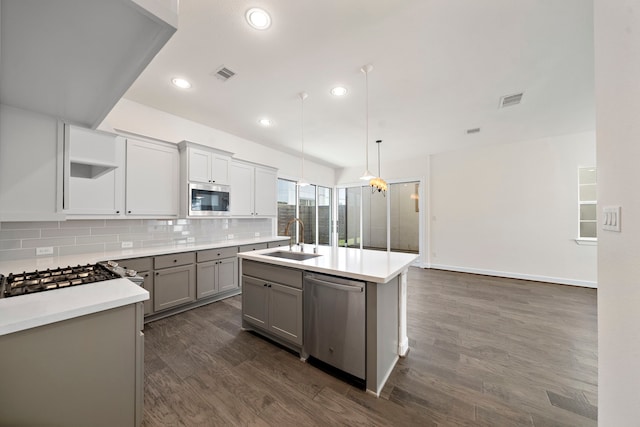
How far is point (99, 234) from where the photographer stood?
2867 millimetres

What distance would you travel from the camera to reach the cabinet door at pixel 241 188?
3.97 m

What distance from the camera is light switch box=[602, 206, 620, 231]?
3.53 feet

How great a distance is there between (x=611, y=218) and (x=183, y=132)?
15.0 ft

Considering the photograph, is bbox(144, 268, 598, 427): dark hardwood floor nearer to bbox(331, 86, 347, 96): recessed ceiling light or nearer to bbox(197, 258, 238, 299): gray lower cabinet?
bbox(197, 258, 238, 299): gray lower cabinet

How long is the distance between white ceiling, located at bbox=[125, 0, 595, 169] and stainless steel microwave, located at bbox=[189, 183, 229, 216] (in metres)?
1.11

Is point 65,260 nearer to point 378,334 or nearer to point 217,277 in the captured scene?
point 217,277

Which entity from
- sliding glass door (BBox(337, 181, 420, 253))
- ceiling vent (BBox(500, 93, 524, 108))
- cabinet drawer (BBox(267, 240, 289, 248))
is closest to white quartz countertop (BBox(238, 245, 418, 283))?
cabinet drawer (BBox(267, 240, 289, 248))

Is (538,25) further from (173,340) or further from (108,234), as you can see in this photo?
(108,234)

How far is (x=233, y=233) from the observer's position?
433 centimetres

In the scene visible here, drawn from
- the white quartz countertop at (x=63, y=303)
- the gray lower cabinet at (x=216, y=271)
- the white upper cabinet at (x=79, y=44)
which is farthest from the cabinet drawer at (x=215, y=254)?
the white upper cabinet at (x=79, y=44)

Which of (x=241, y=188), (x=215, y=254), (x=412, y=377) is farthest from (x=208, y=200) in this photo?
(x=412, y=377)

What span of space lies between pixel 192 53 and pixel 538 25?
2.98 m

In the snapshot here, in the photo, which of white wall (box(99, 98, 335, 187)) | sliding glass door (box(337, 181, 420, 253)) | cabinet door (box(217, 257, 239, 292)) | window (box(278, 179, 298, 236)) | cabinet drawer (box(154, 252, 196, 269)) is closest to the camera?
cabinet drawer (box(154, 252, 196, 269))

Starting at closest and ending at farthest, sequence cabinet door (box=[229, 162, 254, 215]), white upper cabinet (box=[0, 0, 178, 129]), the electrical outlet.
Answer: white upper cabinet (box=[0, 0, 178, 129]) < the electrical outlet < cabinet door (box=[229, 162, 254, 215])
